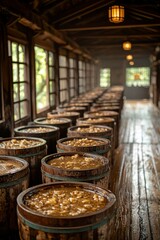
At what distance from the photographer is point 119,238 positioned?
3965 millimetres

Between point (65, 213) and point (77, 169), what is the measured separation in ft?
3.04

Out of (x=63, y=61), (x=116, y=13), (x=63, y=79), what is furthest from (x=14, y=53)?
(x=63, y=61)

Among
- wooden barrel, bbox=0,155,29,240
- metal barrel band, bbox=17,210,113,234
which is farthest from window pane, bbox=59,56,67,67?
metal barrel band, bbox=17,210,113,234

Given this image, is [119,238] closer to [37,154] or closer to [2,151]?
[37,154]

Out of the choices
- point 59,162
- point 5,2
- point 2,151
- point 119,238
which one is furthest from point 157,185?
point 5,2

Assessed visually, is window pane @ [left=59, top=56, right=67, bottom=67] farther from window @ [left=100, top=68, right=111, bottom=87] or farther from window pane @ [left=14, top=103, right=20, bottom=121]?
window @ [left=100, top=68, right=111, bottom=87]

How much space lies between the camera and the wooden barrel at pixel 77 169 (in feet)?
11.2

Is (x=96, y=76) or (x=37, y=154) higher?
(x=96, y=76)

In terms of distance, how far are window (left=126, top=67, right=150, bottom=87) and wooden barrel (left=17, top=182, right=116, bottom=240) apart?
25.3 meters

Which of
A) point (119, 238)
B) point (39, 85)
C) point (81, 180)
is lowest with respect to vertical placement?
point (119, 238)

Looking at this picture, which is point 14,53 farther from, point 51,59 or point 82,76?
point 82,76

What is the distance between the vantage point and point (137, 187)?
576 cm

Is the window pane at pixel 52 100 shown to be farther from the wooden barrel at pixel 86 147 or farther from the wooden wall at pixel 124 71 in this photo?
the wooden wall at pixel 124 71

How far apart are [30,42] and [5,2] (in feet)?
8.38
